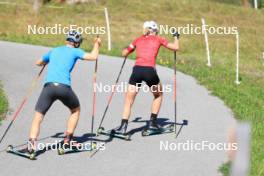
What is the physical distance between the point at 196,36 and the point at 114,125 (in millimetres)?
20021

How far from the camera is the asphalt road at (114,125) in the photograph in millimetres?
8172

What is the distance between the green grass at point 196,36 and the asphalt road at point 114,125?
1.97 feet

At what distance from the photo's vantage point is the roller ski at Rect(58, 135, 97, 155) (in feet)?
29.3

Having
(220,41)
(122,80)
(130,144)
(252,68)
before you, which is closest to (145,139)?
(130,144)

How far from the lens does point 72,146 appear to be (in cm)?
919

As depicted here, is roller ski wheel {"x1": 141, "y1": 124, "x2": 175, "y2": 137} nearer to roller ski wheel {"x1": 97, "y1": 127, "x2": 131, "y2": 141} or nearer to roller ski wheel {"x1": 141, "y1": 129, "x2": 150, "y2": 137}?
roller ski wheel {"x1": 141, "y1": 129, "x2": 150, "y2": 137}

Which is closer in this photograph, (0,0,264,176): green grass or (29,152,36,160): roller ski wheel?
(29,152,36,160): roller ski wheel

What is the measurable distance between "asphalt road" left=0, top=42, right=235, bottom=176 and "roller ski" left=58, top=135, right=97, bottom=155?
0.12 m

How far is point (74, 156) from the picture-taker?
8844 millimetres

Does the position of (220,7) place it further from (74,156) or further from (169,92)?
(74,156)
